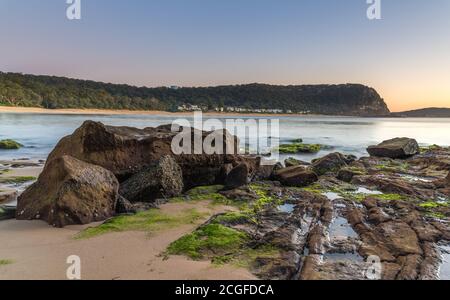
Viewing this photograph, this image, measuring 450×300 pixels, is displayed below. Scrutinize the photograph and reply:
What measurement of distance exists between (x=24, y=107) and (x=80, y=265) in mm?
85855

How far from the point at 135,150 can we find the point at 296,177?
15.0 feet

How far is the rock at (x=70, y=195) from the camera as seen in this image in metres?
6.15

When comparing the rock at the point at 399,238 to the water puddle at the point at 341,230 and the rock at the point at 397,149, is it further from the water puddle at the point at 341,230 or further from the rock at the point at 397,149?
the rock at the point at 397,149

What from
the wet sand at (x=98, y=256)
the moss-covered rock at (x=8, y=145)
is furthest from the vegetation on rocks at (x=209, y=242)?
the moss-covered rock at (x=8, y=145)

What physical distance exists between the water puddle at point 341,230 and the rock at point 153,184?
3.60 meters

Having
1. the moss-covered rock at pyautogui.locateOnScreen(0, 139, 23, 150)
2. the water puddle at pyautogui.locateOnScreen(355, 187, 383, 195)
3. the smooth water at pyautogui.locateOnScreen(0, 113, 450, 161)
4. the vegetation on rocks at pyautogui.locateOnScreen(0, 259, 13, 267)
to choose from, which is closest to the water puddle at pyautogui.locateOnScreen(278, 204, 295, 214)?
the water puddle at pyautogui.locateOnScreen(355, 187, 383, 195)

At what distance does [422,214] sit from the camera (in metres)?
7.36

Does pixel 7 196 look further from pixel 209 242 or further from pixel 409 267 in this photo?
pixel 409 267

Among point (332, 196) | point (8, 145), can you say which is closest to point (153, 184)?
point (332, 196)

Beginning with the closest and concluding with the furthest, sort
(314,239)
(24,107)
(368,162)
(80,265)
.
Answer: (80,265) → (314,239) → (368,162) → (24,107)

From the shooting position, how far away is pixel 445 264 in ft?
16.3
